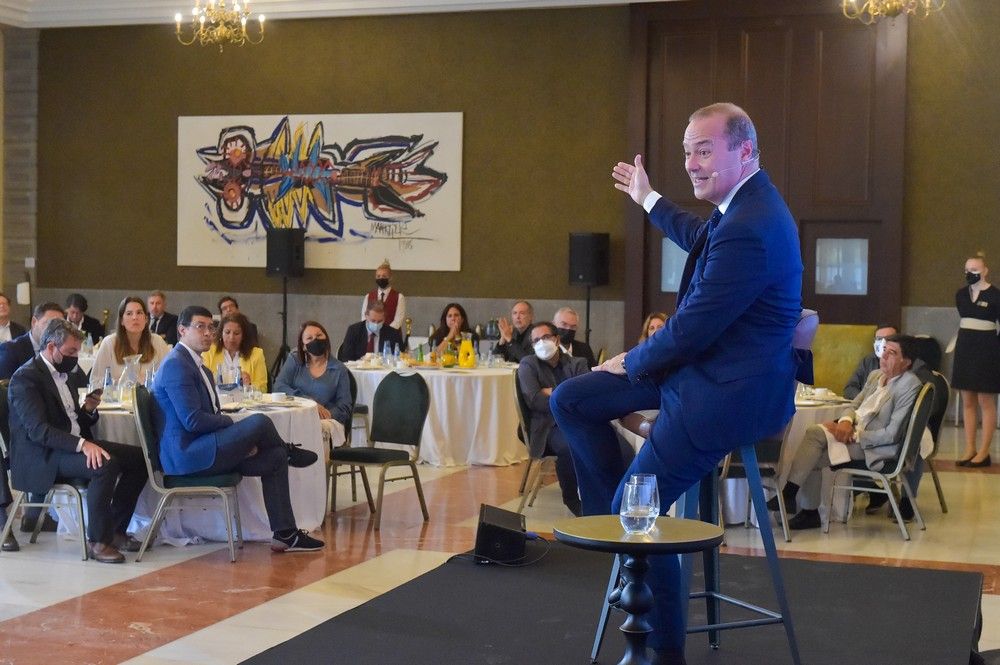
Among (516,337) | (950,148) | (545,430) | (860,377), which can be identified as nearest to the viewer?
(545,430)

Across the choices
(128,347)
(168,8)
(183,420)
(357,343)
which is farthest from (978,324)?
(168,8)

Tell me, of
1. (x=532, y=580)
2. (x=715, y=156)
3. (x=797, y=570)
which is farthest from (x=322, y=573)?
(x=715, y=156)

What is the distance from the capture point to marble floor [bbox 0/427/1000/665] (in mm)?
5164

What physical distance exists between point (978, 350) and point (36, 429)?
7.79m

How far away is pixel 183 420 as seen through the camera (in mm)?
6652

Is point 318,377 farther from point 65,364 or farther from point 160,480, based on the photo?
point 65,364

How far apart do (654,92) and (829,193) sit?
7.07 feet

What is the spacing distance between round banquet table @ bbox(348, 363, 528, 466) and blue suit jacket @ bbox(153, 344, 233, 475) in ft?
11.5

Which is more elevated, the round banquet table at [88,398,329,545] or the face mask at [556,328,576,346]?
the face mask at [556,328,576,346]

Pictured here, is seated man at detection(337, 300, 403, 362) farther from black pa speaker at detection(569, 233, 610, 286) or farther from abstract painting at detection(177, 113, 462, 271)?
abstract painting at detection(177, 113, 462, 271)

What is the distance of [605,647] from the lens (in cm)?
418

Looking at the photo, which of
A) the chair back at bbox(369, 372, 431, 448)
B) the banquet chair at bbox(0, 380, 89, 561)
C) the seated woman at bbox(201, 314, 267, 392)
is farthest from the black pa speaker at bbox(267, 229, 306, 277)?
the banquet chair at bbox(0, 380, 89, 561)

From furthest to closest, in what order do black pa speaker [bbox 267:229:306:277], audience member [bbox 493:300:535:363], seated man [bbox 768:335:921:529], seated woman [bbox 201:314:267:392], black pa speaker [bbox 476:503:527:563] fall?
black pa speaker [bbox 267:229:306:277], audience member [bbox 493:300:535:363], seated woman [bbox 201:314:267:392], seated man [bbox 768:335:921:529], black pa speaker [bbox 476:503:527:563]

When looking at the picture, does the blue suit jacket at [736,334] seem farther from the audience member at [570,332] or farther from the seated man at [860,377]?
the audience member at [570,332]
